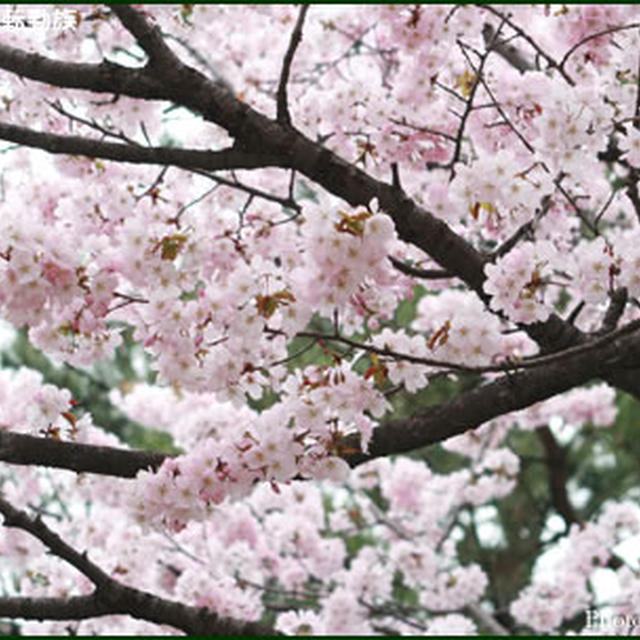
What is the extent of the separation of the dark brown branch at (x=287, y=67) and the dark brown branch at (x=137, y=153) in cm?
11

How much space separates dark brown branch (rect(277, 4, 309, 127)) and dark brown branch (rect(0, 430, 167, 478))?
0.96 m

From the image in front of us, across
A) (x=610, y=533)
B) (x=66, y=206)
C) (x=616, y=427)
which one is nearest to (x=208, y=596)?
(x=66, y=206)

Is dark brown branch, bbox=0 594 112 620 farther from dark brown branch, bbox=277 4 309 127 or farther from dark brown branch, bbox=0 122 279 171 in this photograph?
dark brown branch, bbox=277 4 309 127

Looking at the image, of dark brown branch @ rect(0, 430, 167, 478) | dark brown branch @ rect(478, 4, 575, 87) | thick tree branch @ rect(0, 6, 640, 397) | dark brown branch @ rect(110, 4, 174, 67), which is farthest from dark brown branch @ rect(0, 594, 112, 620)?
dark brown branch @ rect(478, 4, 575, 87)

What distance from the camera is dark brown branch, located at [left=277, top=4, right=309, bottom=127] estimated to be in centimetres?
228

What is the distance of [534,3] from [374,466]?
3.63 metres

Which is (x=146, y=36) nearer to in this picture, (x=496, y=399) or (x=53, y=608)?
(x=496, y=399)

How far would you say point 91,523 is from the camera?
541 centimetres

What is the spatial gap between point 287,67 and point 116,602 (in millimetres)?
1568

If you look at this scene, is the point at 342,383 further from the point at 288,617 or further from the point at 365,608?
the point at 365,608

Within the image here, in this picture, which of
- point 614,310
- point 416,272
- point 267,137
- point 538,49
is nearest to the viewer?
point 267,137

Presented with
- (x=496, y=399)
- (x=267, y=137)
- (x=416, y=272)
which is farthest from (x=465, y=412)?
(x=267, y=137)

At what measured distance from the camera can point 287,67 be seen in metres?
2.30

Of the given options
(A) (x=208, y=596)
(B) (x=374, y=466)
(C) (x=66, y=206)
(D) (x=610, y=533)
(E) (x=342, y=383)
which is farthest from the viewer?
(B) (x=374, y=466)
